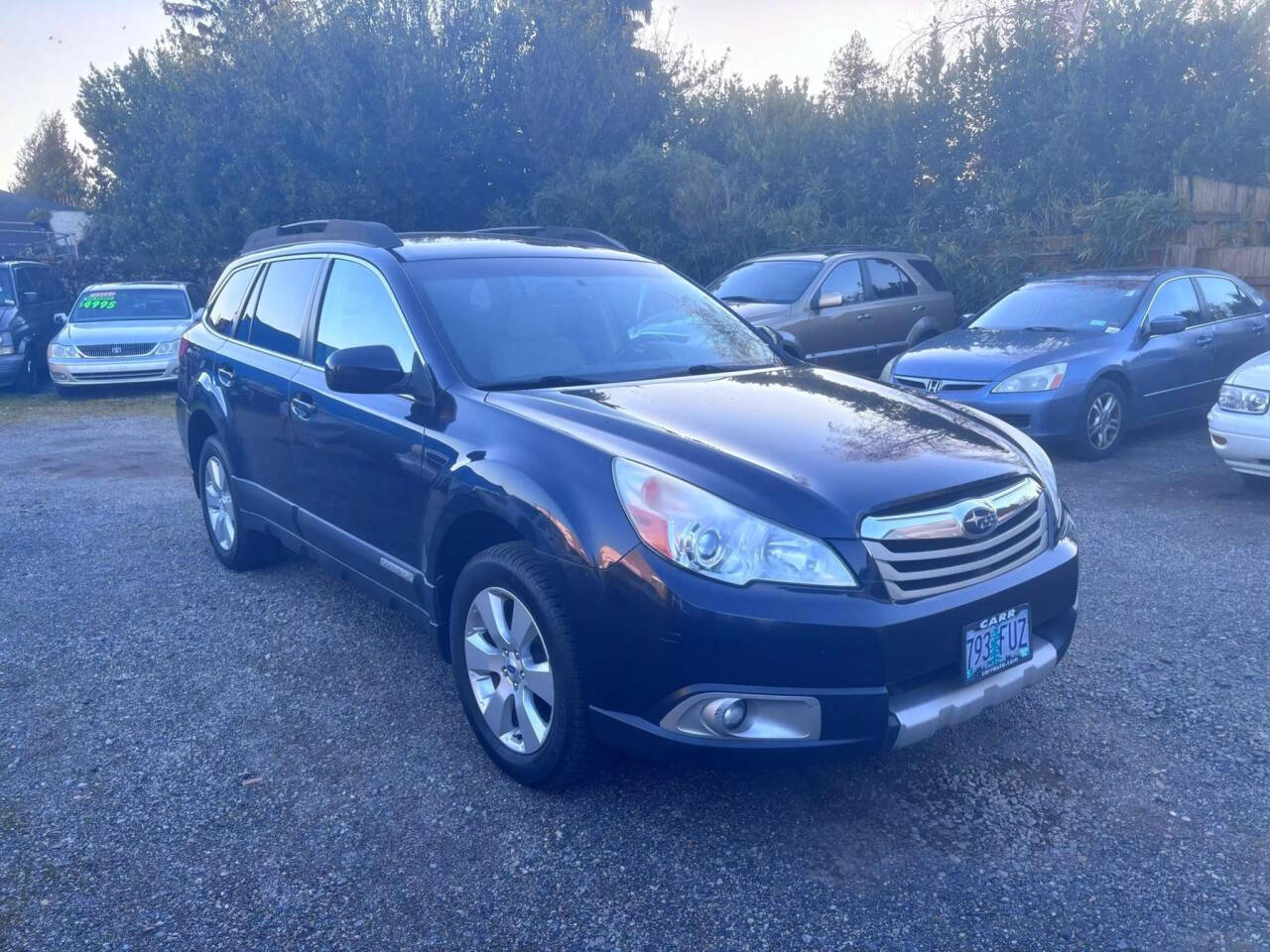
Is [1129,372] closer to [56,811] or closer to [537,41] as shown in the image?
[56,811]

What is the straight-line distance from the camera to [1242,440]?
6.90 metres

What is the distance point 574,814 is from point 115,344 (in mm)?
13489

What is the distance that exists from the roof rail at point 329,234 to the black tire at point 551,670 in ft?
5.87

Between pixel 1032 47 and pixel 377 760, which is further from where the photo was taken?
pixel 1032 47

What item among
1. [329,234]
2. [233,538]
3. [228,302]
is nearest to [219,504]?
[233,538]

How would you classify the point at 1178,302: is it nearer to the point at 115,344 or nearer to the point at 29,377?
the point at 115,344

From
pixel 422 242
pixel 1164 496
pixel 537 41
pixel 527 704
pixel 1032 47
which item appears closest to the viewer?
pixel 527 704

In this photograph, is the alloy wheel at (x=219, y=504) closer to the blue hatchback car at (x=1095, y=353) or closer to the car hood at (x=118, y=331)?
the blue hatchback car at (x=1095, y=353)

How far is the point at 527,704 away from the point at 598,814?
0.41 meters

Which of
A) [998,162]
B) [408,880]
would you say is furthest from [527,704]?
[998,162]

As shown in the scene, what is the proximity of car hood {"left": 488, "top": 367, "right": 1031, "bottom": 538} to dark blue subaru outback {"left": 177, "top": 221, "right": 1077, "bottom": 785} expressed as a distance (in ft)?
0.04

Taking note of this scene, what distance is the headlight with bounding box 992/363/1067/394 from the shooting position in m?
8.20

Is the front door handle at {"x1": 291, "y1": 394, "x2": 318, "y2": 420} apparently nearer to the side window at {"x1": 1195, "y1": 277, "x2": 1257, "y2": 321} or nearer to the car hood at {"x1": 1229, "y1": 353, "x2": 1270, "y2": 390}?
the car hood at {"x1": 1229, "y1": 353, "x2": 1270, "y2": 390}

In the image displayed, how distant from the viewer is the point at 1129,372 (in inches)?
339
